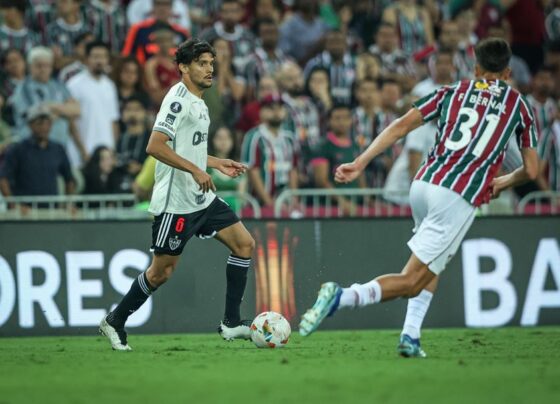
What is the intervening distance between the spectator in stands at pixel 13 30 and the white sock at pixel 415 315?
8.76 metres

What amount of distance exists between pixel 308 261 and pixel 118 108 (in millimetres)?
4144

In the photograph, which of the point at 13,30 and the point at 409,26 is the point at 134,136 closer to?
the point at 13,30

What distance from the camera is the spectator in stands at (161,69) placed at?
15.9 metres

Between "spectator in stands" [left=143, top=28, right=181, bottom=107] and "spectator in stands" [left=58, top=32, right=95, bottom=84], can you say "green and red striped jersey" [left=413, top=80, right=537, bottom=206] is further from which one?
"spectator in stands" [left=58, top=32, right=95, bottom=84]

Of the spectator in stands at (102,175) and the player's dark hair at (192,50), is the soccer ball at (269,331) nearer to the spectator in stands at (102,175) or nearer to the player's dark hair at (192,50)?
the player's dark hair at (192,50)

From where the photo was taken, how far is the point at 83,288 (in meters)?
12.8

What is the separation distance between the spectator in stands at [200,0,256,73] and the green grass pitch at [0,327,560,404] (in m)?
6.46

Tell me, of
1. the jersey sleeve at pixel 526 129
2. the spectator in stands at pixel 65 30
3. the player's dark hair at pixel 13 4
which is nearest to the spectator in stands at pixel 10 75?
the player's dark hair at pixel 13 4

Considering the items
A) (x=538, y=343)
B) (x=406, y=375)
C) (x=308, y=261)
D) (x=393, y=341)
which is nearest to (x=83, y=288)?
(x=308, y=261)

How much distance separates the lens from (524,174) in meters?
9.10

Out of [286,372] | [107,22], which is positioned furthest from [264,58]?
[286,372]

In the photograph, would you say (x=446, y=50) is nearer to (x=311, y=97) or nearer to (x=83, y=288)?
(x=311, y=97)

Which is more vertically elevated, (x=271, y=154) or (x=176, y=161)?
(x=271, y=154)

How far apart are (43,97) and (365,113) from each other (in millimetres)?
4263
